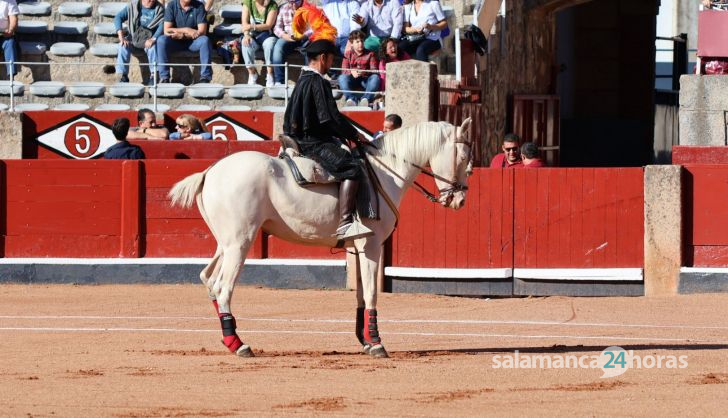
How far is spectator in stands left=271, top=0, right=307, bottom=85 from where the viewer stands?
18.9 meters

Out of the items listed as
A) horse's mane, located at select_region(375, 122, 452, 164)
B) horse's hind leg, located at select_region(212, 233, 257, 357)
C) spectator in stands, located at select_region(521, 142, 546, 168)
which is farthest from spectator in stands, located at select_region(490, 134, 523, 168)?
horse's hind leg, located at select_region(212, 233, 257, 357)

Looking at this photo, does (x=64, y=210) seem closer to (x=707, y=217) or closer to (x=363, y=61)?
(x=363, y=61)

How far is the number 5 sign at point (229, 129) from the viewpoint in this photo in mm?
18359

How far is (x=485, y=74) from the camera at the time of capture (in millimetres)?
19188

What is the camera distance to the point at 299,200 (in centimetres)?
1005

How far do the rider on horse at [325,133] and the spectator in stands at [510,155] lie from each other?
495 cm

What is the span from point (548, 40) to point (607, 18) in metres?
4.54

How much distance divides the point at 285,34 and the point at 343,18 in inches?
31.5

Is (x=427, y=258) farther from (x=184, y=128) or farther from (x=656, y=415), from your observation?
(x=656, y=415)

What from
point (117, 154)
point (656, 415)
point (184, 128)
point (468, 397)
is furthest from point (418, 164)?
point (184, 128)

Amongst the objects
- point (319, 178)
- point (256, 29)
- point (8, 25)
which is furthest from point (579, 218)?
point (8, 25)

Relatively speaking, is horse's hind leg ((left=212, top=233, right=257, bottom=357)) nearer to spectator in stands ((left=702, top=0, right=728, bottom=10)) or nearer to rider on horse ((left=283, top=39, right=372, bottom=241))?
rider on horse ((left=283, top=39, right=372, bottom=241))

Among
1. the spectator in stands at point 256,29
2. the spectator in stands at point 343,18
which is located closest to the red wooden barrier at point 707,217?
the spectator in stands at point 343,18

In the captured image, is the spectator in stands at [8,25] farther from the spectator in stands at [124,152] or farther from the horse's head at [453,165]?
the horse's head at [453,165]
